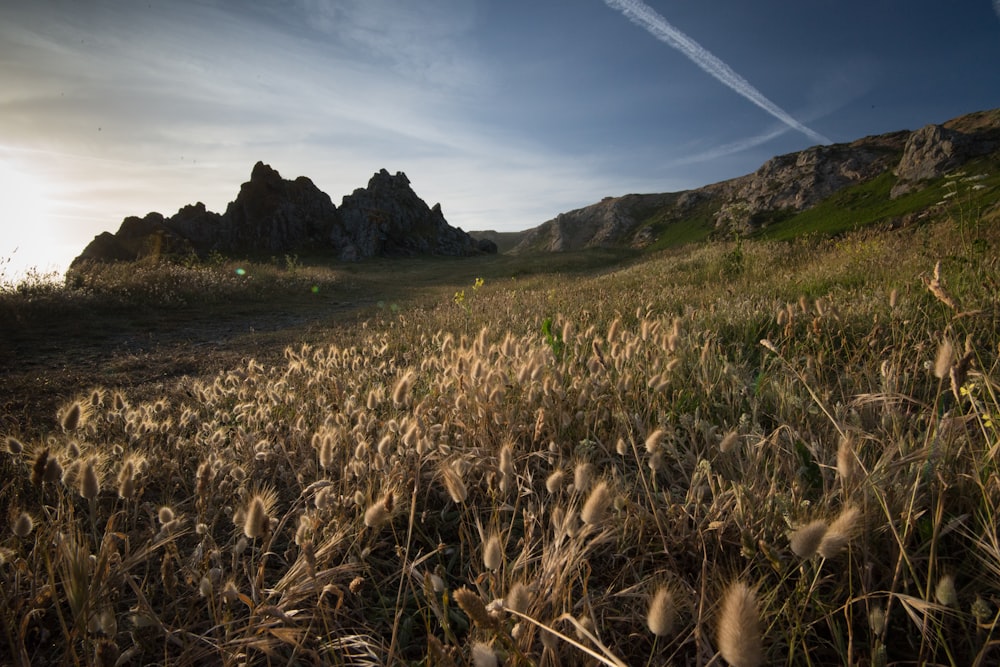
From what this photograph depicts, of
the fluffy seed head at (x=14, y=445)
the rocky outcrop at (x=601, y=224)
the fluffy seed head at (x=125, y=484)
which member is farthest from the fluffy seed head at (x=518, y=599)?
the rocky outcrop at (x=601, y=224)

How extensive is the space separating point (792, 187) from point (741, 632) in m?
84.1

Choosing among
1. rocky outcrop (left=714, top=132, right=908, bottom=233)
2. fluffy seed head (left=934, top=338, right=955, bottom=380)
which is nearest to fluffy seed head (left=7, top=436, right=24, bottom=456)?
fluffy seed head (left=934, top=338, right=955, bottom=380)

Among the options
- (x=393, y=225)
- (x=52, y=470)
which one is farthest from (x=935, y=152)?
(x=52, y=470)

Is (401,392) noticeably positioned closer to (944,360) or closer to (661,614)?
(661,614)

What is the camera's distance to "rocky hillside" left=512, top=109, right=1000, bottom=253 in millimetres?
49625

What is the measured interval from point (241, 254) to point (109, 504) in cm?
5668

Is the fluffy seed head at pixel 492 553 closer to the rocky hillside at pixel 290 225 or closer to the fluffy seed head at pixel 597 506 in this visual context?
the fluffy seed head at pixel 597 506

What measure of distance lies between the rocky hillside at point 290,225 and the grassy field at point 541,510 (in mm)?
50612

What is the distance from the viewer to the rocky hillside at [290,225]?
166 feet

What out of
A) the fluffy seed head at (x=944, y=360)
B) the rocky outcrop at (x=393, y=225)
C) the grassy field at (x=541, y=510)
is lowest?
the grassy field at (x=541, y=510)

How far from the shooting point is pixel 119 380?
438cm

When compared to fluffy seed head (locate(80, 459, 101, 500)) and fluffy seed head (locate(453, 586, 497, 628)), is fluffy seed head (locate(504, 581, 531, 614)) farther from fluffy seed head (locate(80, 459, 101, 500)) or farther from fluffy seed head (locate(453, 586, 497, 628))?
fluffy seed head (locate(80, 459, 101, 500))

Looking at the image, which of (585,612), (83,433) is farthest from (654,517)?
(83,433)

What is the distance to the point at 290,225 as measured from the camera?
180 ft
